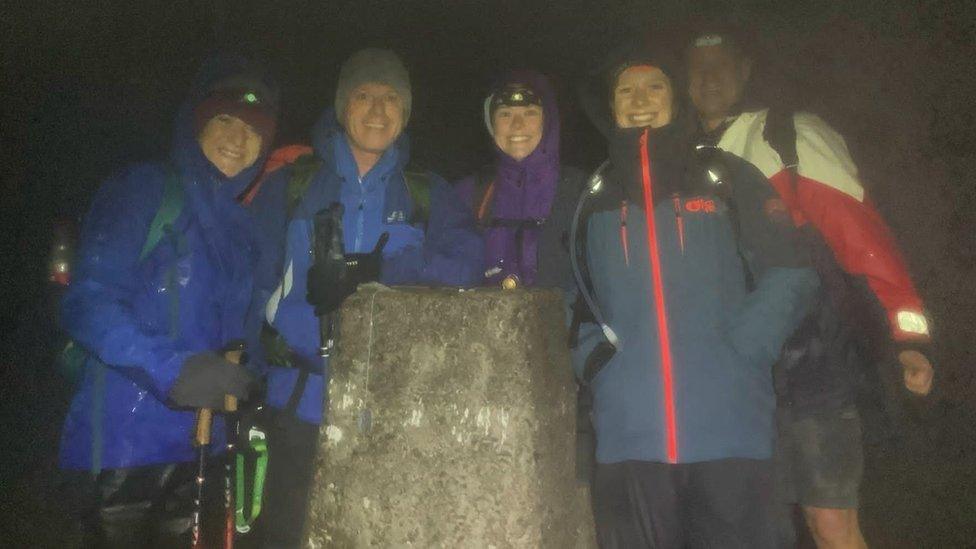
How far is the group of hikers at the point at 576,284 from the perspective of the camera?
7.15ft

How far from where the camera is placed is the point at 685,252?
88.9 inches

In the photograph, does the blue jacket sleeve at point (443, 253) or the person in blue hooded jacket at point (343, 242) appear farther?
the blue jacket sleeve at point (443, 253)

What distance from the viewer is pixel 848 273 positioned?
8.77ft

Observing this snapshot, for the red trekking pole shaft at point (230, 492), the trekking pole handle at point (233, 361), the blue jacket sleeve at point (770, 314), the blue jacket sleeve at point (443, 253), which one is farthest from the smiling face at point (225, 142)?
the blue jacket sleeve at point (770, 314)

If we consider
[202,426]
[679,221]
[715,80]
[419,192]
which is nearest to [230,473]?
[202,426]

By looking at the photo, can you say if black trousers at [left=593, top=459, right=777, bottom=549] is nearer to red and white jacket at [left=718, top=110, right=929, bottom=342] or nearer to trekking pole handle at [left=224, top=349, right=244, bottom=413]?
red and white jacket at [left=718, top=110, right=929, bottom=342]

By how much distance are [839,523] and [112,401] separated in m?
3.05

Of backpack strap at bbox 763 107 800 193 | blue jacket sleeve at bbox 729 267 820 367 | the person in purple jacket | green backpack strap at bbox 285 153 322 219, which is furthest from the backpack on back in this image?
green backpack strap at bbox 285 153 322 219

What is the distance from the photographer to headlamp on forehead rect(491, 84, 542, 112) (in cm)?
318

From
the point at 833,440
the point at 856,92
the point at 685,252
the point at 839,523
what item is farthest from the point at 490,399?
the point at 856,92

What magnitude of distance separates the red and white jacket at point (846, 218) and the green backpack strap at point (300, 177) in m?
1.90

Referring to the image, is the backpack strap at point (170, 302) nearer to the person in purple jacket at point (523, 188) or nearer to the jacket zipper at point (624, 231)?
the person in purple jacket at point (523, 188)

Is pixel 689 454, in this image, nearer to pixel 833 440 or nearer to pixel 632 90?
pixel 833 440

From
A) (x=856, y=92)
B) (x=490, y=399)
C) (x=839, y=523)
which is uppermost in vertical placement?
(x=856, y=92)
